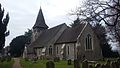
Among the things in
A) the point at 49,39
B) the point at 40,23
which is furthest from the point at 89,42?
the point at 40,23

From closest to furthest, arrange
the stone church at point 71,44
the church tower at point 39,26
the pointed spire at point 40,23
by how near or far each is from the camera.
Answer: the stone church at point 71,44, the pointed spire at point 40,23, the church tower at point 39,26

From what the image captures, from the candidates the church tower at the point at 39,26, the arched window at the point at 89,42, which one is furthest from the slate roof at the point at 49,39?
the arched window at the point at 89,42

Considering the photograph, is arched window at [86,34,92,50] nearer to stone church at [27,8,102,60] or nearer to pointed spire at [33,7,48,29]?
stone church at [27,8,102,60]

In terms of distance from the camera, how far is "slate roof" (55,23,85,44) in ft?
160

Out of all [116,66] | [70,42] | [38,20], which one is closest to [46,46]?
[70,42]

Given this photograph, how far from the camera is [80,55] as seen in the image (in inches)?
1817

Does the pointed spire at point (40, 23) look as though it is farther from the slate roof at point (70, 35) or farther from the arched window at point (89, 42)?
the arched window at point (89, 42)

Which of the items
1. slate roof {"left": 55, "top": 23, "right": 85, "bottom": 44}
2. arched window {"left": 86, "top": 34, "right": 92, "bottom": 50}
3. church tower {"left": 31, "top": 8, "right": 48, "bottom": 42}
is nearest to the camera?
arched window {"left": 86, "top": 34, "right": 92, "bottom": 50}

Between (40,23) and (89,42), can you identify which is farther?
(40,23)

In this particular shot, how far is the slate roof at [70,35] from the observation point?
160 ft

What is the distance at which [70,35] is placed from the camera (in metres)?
51.2

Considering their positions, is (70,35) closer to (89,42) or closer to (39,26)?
(89,42)

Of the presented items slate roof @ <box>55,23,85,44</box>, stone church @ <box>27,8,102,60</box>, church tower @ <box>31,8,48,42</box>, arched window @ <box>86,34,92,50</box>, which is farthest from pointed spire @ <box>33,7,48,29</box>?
arched window @ <box>86,34,92,50</box>

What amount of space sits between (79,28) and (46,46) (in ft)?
37.0
